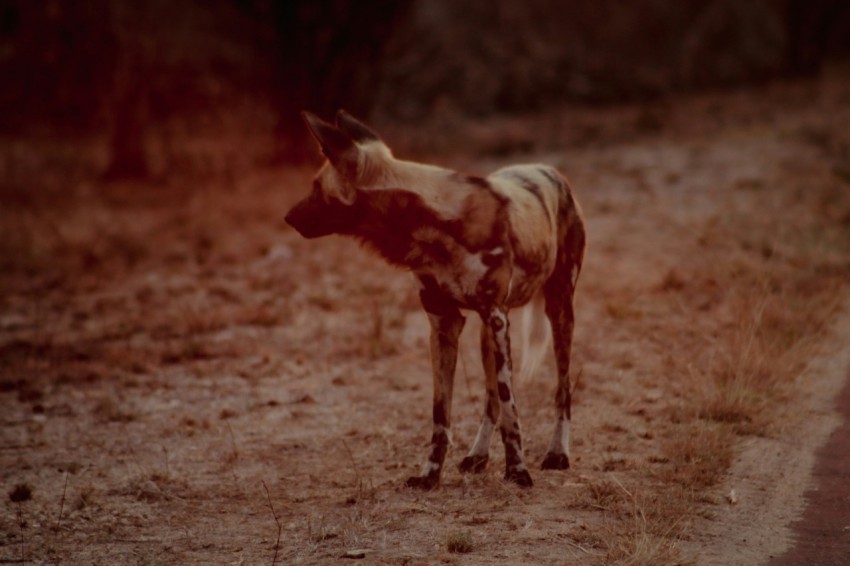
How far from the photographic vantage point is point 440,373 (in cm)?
473

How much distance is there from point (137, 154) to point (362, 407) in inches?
392

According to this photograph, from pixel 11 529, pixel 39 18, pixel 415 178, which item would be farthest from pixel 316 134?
pixel 39 18

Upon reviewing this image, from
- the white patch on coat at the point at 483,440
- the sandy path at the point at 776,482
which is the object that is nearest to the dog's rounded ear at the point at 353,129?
the white patch on coat at the point at 483,440

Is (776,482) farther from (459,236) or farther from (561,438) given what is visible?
(459,236)

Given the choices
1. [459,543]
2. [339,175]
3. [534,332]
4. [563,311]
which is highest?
[339,175]

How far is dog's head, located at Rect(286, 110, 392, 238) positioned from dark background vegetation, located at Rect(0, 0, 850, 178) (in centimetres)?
998

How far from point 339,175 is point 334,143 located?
14 cm

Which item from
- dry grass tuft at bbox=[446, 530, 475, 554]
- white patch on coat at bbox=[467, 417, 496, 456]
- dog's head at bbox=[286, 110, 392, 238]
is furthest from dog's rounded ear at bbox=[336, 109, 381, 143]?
dry grass tuft at bbox=[446, 530, 475, 554]

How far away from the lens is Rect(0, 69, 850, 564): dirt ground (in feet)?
13.9

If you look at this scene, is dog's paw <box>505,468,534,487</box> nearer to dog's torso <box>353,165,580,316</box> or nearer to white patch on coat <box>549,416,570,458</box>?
white patch on coat <box>549,416,570,458</box>

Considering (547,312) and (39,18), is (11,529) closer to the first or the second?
(547,312)

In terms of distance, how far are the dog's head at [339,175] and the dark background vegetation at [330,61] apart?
32.8 ft

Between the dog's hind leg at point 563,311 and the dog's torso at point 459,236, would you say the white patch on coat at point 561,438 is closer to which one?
the dog's hind leg at point 563,311

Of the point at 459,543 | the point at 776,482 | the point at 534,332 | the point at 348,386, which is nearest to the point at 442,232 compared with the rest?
the point at 534,332
